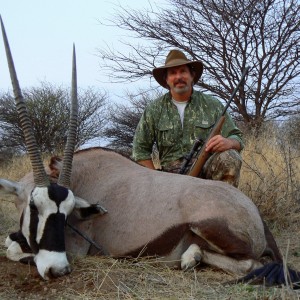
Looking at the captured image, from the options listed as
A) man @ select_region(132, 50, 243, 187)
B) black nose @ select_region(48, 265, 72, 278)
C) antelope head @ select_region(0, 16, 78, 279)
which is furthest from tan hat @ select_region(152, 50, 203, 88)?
black nose @ select_region(48, 265, 72, 278)

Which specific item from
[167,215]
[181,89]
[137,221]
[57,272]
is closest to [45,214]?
[57,272]

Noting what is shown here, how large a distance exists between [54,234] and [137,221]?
591 millimetres

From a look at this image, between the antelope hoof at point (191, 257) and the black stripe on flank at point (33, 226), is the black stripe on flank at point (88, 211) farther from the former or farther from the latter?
the antelope hoof at point (191, 257)

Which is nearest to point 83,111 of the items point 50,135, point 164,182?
point 50,135

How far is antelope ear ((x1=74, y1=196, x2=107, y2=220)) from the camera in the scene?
3.36 m

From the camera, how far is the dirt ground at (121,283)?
105 inches

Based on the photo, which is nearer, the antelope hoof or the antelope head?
the antelope head

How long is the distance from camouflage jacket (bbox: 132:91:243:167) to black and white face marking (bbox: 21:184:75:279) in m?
1.76

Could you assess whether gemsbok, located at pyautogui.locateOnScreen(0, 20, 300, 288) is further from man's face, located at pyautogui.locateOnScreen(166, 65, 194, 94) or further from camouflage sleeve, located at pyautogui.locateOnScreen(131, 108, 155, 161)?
man's face, located at pyautogui.locateOnScreen(166, 65, 194, 94)

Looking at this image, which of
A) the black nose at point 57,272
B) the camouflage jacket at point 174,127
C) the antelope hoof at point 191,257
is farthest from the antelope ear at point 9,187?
the camouflage jacket at point 174,127

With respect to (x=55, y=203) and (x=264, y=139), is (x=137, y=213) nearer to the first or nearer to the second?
(x=55, y=203)

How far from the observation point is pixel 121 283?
2.86m

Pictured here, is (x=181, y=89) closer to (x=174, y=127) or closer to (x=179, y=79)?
(x=179, y=79)

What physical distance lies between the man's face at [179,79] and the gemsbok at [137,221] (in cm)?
130
